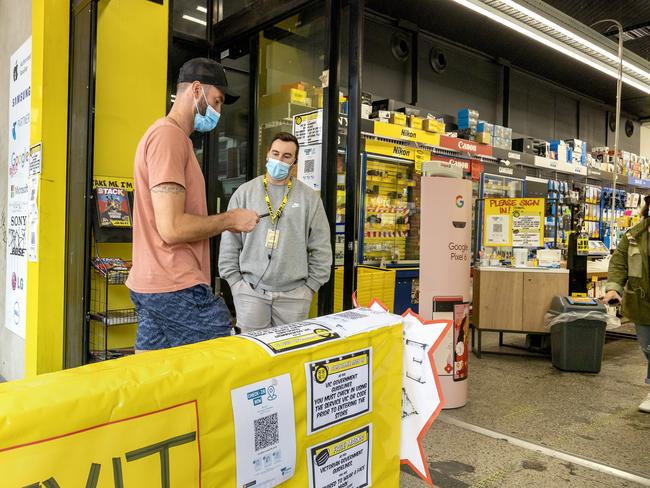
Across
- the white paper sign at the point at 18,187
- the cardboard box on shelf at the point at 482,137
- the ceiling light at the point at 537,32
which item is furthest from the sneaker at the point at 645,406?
the cardboard box on shelf at the point at 482,137

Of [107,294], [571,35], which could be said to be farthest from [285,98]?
[571,35]

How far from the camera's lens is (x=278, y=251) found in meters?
2.72

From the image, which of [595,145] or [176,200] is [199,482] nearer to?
[176,200]

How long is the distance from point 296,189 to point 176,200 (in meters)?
1.16

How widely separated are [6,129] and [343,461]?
388 centimetres

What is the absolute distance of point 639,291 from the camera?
3791 mm

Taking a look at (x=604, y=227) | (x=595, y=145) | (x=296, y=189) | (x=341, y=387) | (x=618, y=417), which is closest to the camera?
(x=341, y=387)

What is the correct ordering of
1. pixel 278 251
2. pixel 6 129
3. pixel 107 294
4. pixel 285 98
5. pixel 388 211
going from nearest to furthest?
pixel 278 251 < pixel 107 294 < pixel 285 98 < pixel 6 129 < pixel 388 211

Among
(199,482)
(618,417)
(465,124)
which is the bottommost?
(618,417)

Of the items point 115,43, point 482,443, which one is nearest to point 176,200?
point 115,43

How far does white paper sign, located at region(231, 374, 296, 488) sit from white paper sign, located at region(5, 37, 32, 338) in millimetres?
2914

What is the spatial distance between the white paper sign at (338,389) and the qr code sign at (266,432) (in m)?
0.11

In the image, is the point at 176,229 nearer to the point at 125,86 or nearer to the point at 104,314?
the point at 104,314

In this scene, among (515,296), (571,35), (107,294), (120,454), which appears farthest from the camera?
(571,35)
